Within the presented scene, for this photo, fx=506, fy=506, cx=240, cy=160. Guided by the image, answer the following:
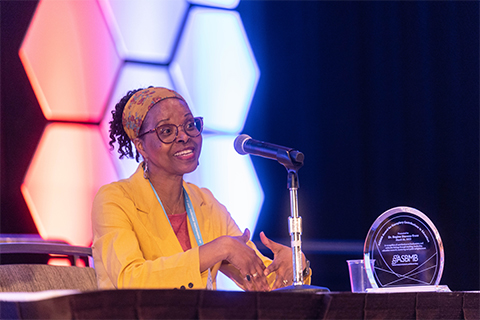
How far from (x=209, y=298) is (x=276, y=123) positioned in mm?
1985

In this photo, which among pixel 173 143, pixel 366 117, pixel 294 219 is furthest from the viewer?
pixel 366 117

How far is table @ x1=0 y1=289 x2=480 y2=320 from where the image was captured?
766 mm

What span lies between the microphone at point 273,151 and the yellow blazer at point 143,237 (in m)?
0.29

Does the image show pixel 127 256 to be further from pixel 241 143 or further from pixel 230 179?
pixel 230 179

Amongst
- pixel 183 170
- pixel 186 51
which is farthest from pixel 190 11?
pixel 183 170

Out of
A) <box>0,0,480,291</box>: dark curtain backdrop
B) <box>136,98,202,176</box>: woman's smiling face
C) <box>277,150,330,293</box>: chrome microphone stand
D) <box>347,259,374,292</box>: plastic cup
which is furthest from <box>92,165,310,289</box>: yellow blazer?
<box>0,0,480,291</box>: dark curtain backdrop

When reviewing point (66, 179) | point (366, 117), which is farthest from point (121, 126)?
point (366, 117)

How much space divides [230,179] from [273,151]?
1.40 metres

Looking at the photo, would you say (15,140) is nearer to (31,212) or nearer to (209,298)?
(31,212)

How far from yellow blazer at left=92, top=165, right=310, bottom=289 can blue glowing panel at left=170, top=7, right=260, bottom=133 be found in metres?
0.74

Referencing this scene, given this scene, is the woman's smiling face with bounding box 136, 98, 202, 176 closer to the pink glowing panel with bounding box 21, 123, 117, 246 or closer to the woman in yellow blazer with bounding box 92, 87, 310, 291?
the woman in yellow blazer with bounding box 92, 87, 310, 291

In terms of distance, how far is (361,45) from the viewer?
9.71ft

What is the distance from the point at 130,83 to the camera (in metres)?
2.44

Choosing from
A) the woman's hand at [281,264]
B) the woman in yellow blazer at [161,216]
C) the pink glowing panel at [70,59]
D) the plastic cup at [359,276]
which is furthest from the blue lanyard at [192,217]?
Result: the pink glowing panel at [70,59]
